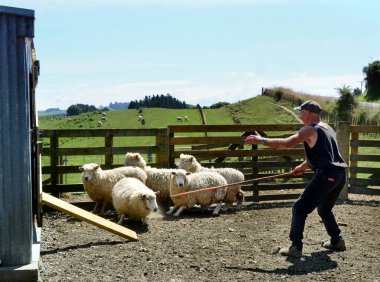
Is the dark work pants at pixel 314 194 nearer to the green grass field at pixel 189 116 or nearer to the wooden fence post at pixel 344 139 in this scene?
the wooden fence post at pixel 344 139

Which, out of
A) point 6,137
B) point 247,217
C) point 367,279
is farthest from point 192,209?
point 6,137

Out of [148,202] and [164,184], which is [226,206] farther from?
[148,202]

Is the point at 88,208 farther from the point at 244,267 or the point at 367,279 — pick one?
the point at 367,279

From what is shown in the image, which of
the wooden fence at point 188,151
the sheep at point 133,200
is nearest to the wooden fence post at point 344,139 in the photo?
the wooden fence at point 188,151

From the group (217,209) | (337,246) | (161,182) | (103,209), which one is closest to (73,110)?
(161,182)

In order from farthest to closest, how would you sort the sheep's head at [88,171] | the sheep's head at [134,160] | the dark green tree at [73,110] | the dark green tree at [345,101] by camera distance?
the dark green tree at [73,110] < the dark green tree at [345,101] < the sheep's head at [134,160] < the sheep's head at [88,171]

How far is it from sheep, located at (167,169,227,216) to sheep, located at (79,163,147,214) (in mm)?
812

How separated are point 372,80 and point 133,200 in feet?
173

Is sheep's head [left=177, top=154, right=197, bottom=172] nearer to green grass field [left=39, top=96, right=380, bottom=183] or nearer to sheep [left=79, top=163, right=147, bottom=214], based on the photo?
sheep [left=79, top=163, right=147, bottom=214]

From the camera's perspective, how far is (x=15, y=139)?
5.46 meters

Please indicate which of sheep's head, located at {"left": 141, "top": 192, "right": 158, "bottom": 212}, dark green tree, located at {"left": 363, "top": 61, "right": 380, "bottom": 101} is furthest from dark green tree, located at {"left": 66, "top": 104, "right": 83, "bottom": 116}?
sheep's head, located at {"left": 141, "top": 192, "right": 158, "bottom": 212}

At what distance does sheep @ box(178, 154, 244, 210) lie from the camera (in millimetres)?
10594

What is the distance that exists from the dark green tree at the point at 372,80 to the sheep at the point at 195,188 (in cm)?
4880

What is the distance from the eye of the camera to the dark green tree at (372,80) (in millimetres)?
54600
